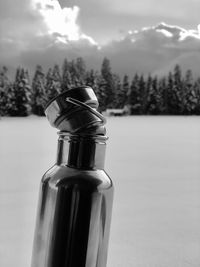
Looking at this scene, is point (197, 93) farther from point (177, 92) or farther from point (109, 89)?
point (109, 89)

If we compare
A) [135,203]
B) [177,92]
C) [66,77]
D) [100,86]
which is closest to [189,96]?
[177,92]

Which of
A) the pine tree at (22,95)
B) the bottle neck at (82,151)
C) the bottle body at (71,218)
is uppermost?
the pine tree at (22,95)

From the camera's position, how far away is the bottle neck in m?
0.22

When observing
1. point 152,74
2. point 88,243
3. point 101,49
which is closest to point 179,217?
point 88,243

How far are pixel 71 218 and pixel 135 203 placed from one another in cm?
67

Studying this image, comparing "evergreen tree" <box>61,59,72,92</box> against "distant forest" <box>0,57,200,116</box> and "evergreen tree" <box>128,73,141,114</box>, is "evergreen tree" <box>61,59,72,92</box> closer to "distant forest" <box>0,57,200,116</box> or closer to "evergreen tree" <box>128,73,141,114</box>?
"distant forest" <box>0,57,200,116</box>

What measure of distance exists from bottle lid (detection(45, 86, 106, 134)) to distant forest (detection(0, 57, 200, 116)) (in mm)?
1984

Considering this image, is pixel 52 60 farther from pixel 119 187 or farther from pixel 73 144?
pixel 73 144

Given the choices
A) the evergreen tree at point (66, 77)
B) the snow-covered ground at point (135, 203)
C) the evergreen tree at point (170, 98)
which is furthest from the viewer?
the evergreen tree at point (170, 98)

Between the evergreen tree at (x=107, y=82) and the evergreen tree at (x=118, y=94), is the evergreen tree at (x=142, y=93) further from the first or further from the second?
the evergreen tree at (x=107, y=82)

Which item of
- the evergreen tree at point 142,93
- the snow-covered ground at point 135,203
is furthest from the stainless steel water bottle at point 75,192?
the evergreen tree at point 142,93

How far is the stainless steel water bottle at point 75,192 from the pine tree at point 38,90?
206cm

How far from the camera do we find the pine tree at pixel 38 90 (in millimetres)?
2309

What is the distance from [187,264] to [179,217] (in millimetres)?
261
